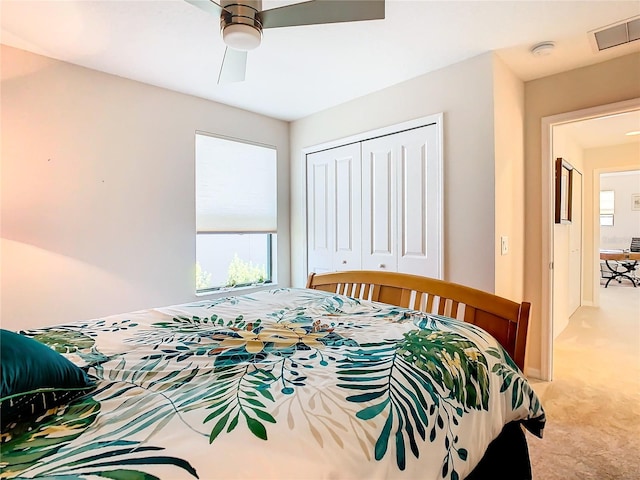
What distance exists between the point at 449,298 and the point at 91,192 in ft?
8.55

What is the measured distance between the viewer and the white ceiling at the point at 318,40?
1.92 m

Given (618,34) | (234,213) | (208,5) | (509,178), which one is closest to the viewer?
(208,5)

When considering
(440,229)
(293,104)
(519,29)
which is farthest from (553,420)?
(293,104)

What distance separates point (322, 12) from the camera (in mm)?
1495

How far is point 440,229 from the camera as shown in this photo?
2643 mm

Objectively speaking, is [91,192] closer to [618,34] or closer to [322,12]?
[322,12]

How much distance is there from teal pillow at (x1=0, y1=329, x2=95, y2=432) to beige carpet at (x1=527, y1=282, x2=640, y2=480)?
2103mm

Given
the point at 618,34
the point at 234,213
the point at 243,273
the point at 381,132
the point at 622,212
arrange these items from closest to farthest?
the point at 618,34, the point at 381,132, the point at 234,213, the point at 243,273, the point at 622,212

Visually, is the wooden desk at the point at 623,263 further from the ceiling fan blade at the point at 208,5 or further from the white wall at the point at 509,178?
the ceiling fan blade at the point at 208,5

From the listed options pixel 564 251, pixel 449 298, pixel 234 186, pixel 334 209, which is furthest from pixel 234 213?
pixel 564 251

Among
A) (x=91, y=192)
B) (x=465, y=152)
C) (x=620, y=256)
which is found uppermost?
(x=465, y=152)

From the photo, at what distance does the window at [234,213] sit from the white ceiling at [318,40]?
70 centimetres

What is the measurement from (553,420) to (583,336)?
2247mm

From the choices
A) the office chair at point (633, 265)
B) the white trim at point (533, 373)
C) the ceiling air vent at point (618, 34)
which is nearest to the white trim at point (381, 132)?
the ceiling air vent at point (618, 34)
